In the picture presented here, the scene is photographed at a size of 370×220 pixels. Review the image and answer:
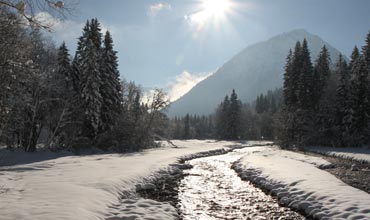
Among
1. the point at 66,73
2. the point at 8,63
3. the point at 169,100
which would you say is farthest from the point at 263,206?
the point at 169,100

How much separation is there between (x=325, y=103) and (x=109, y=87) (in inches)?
1499

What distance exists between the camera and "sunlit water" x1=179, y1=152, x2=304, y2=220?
11500 millimetres

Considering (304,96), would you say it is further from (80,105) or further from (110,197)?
(110,197)

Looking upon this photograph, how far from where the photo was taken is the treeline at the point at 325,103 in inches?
1922

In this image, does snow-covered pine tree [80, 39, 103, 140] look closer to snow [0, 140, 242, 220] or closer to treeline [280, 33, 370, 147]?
snow [0, 140, 242, 220]

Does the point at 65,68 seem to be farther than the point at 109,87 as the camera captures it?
No

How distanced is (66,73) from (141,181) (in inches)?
1060

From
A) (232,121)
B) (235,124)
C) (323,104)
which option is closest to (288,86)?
(323,104)

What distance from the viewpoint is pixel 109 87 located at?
4128cm

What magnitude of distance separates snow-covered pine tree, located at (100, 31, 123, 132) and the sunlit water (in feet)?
80.1

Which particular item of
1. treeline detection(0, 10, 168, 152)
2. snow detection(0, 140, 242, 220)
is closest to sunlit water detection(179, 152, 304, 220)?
snow detection(0, 140, 242, 220)

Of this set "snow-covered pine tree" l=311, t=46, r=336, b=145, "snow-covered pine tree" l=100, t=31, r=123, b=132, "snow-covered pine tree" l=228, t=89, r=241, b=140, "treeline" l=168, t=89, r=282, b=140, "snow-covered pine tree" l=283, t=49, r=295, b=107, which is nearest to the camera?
"snow-covered pine tree" l=100, t=31, r=123, b=132

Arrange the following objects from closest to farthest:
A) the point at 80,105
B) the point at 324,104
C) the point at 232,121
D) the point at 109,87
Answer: the point at 80,105, the point at 109,87, the point at 324,104, the point at 232,121

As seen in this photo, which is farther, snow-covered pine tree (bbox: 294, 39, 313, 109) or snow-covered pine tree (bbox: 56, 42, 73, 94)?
snow-covered pine tree (bbox: 294, 39, 313, 109)
